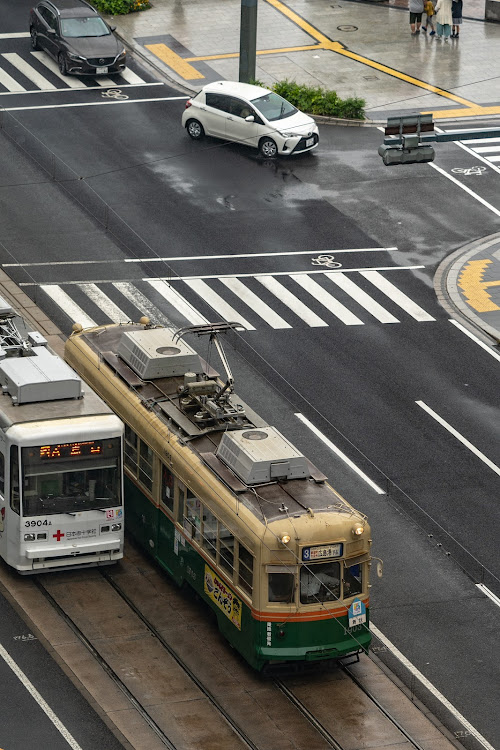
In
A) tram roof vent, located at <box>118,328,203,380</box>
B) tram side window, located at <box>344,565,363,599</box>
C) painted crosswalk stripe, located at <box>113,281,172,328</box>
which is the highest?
tram roof vent, located at <box>118,328,203,380</box>

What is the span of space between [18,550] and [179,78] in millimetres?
33403

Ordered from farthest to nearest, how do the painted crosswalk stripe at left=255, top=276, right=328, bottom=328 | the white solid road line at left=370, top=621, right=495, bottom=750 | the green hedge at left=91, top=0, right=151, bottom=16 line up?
the green hedge at left=91, top=0, right=151, bottom=16, the painted crosswalk stripe at left=255, top=276, right=328, bottom=328, the white solid road line at left=370, top=621, right=495, bottom=750

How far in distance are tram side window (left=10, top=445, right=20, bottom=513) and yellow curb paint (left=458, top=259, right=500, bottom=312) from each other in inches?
741

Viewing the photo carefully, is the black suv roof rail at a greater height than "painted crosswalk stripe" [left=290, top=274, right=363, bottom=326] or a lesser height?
greater

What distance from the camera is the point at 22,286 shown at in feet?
140

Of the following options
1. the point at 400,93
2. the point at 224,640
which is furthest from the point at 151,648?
the point at 400,93

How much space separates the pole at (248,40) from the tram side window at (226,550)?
32.8m

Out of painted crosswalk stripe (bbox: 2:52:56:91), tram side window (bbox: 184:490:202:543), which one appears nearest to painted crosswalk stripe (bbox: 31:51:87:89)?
painted crosswalk stripe (bbox: 2:52:56:91)

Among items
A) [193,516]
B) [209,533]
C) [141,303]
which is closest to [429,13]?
[141,303]

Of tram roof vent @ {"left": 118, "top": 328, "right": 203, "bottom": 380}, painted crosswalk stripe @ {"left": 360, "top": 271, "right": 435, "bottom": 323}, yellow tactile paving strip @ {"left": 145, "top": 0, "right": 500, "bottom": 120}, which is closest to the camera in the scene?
tram roof vent @ {"left": 118, "top": 328, "right": 203, "bottom": 380}

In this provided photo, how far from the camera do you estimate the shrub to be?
5562 cm

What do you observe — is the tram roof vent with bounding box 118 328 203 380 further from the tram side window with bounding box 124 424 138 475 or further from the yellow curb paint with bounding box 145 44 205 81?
the yellow curb paint with bounding box 145 44 205 81

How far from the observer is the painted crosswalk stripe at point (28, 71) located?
5730cm

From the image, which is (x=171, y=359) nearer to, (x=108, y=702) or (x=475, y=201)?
(x=108, y=702)
